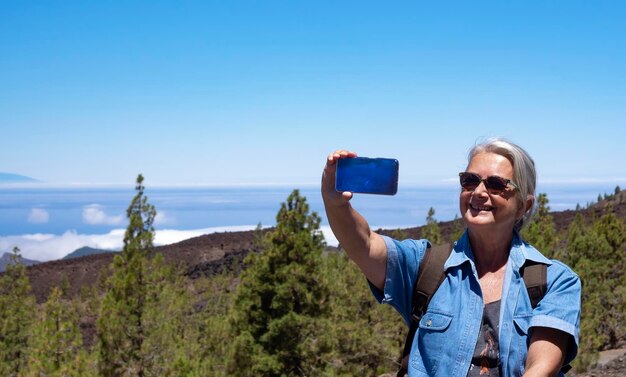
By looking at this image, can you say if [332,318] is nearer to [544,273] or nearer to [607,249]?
[607,249]

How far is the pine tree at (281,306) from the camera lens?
15.0 m

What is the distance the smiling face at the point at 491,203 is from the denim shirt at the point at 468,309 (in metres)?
0.11

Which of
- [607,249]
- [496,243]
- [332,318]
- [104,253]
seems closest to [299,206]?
[332,318]

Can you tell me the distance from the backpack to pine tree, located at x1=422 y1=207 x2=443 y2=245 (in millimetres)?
20746

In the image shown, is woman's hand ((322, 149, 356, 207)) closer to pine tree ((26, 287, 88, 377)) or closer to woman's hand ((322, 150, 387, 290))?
woman's hand ((322, 150, 387, 290))

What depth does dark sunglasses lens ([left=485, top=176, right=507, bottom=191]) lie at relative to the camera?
2475 millimetres

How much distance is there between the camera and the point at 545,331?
225cm

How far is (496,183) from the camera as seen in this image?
2.48 meters

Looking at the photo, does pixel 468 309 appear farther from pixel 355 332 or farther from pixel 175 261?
pixel 175 261

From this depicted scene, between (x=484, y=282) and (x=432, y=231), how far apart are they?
22639mm

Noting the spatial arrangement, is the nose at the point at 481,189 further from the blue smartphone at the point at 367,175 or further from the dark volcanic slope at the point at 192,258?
the dark volcanic slope at the point at 192,258

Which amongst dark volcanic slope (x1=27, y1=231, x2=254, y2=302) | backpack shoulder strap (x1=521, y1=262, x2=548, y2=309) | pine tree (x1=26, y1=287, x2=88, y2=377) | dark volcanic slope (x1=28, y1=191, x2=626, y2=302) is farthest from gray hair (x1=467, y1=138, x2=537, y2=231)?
dark volcanic slope (x1=27, y1=231, x2=254, y2=302)

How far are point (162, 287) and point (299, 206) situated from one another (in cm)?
417

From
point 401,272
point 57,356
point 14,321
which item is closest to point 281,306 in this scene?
point 57,356
